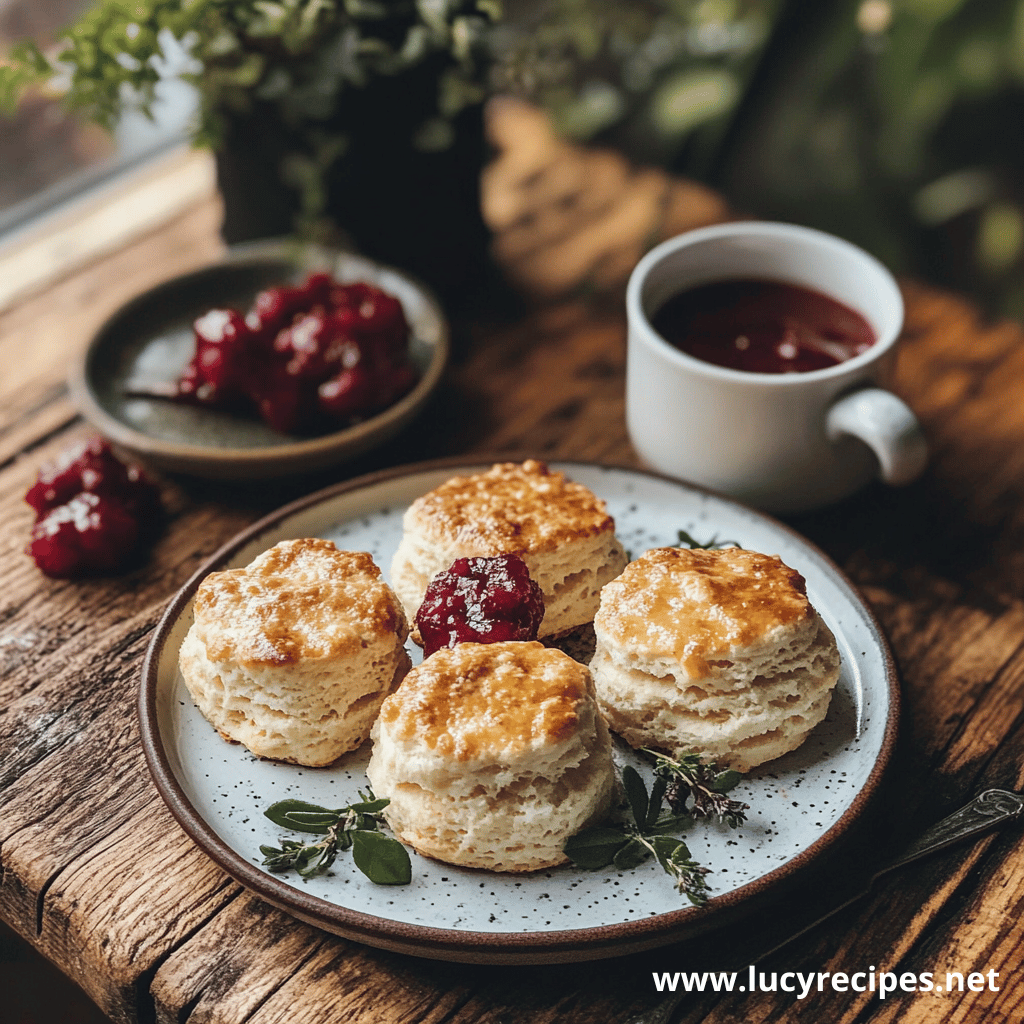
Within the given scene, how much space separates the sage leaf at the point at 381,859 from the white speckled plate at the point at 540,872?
2 centimetres

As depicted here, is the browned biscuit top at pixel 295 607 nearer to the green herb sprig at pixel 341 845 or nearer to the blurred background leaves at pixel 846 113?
the green herb sprig at pixel 341 845

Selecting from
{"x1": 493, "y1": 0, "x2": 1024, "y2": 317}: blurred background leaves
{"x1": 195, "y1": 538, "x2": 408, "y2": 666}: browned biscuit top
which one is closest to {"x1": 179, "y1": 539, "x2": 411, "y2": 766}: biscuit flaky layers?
{"x1": 195, "y1": 538, "x2": 408, "y2": 666}: browned biscuit top

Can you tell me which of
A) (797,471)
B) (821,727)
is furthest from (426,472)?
(821,727)

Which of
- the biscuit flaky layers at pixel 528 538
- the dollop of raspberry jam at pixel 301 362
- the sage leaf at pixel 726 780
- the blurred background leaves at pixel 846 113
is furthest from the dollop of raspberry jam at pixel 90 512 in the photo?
the blurred background leaves at pixel 846 113

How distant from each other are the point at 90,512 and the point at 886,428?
1437 mm

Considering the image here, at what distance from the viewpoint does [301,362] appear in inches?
91.0

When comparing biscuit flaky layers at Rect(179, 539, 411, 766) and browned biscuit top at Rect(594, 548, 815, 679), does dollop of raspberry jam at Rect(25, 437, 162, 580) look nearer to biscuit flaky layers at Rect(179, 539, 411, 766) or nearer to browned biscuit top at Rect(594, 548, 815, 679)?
biscuit flaky layers at Rect(179, 539, 411, 766)

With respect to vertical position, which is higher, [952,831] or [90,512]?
[90,512]

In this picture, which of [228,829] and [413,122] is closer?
[228,829]

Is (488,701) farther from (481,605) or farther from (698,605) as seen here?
(698,605)

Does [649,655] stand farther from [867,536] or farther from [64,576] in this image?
[64,576]

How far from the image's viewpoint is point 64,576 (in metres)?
2.11

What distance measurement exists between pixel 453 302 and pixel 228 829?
5.34 ft

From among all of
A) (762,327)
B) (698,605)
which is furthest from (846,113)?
(698,605)
